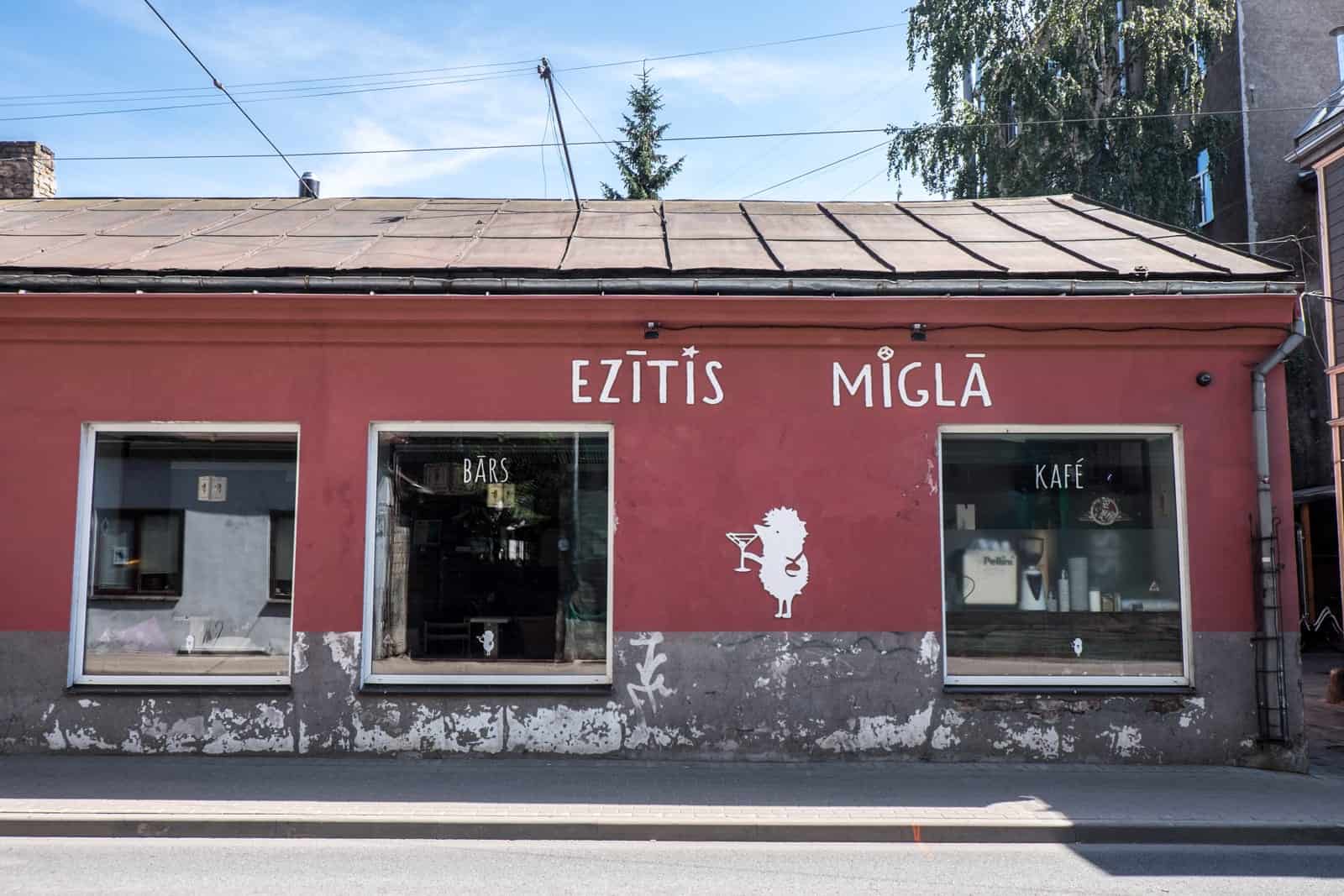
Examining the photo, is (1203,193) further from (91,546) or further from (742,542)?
(91,546)

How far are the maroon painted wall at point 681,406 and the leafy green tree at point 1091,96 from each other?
1515cm

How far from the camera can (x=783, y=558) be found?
8555 millimetres

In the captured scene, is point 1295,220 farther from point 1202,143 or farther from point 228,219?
point 228,219

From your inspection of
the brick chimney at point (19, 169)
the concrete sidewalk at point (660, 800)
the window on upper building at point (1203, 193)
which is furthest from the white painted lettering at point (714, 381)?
the window on upper building at point (1203, 193)

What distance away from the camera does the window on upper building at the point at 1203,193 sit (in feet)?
77.4

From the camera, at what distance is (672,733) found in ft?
27.6

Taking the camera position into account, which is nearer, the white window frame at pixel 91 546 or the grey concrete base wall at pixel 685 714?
the grey concrete base wall at pixel 685 714

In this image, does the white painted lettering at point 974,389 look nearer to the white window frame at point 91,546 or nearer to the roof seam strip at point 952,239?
the roof seam strip at point 952,239

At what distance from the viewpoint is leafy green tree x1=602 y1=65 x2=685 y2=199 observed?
2988 cm

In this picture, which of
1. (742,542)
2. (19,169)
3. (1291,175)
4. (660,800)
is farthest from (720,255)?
(1291,175)

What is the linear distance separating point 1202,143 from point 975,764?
61.0 ft

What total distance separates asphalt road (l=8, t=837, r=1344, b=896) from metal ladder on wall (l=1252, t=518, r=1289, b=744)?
1.99 metres

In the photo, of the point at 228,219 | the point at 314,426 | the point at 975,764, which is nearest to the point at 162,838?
the point at 314,426

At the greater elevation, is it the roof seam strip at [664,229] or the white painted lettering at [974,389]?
the roof seam strip at [664,229]
